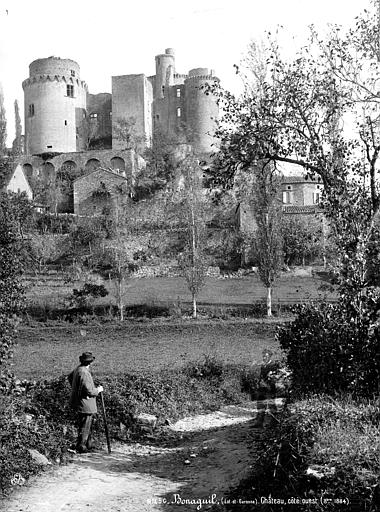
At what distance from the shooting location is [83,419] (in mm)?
8500

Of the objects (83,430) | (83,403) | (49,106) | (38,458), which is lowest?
(38,458)

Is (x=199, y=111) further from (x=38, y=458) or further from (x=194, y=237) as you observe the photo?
(x=38, y=458)

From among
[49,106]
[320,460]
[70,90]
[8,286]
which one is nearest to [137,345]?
[8,286]

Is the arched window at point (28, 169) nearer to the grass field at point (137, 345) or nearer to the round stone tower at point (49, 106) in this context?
the round stone tower at point (49, 106)

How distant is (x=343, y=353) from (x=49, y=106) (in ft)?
192

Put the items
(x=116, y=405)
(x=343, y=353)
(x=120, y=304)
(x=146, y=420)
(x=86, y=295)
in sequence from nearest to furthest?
1. (x=343, y=353)
2. (x=146, y=420)
3. (x=116, y=405)
4. (x=120, y=304)
5. (x=86, y=295)

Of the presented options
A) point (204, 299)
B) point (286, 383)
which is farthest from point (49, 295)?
point (286, 383)

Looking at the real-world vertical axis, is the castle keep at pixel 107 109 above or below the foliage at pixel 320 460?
above

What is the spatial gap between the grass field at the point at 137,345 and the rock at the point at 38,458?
21.5 ft

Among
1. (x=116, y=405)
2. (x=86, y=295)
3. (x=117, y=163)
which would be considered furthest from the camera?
(x=117, y=163)

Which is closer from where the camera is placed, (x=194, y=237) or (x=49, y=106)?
(x=194, y=237)

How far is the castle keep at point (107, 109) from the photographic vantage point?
6166 cm

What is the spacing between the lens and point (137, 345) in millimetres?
20688

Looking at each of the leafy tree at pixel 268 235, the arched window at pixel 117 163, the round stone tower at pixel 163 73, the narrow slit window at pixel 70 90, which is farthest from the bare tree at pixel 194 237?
the round stone tower at pixel 163 73
